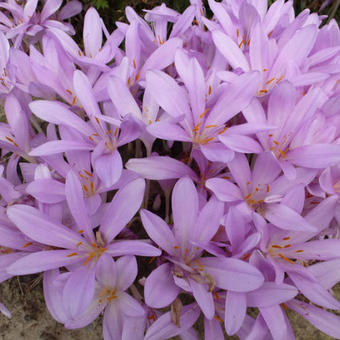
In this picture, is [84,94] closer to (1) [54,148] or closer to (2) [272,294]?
(1) [54,148]

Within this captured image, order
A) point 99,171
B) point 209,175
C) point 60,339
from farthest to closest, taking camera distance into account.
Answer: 1. point 60,339
2. point 209,175
3. point 99,171

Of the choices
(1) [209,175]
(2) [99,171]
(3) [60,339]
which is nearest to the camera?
(2) [99,171]

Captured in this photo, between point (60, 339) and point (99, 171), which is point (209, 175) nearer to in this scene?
point (99, 171)

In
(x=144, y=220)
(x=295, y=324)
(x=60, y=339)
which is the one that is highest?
(x=144, y=220)

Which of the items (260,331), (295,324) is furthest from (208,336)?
(295,324)

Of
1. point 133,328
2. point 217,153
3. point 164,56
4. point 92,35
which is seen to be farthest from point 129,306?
point 92,35
